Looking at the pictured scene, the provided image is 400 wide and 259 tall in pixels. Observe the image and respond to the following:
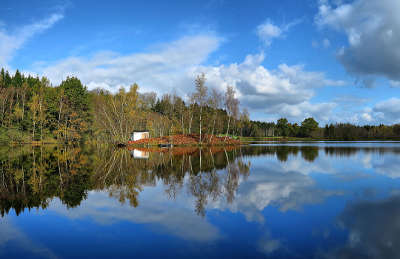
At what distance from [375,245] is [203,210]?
14.3ft

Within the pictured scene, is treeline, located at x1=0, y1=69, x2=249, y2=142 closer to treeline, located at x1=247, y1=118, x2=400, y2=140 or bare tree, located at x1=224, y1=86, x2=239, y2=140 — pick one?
bare tree, located at x1=224, y1=86, x2=239, y2=140

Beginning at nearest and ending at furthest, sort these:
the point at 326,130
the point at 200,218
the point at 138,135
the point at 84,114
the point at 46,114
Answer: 1. the point at 200,218
2. the point at 138,135
3. the point at 46,114
4. the point at 84,114
5. the point at 326,130

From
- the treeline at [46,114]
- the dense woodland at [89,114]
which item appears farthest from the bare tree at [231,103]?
the treeline at [46,114]

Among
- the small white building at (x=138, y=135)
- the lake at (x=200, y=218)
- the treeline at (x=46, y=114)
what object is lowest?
the lake at (x=200, y=218)

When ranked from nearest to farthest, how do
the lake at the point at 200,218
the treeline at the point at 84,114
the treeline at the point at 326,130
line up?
the lake at the point at 200,218, the treeline at the point at 84,114, the treeline at the point at 326,130

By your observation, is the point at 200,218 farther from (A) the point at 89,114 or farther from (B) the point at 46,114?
(A) the point at 89,114

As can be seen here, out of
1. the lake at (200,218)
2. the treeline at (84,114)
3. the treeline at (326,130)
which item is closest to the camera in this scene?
the lake at (200,218)

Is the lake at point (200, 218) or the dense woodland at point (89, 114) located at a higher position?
the dense woodland at point (89, 114)

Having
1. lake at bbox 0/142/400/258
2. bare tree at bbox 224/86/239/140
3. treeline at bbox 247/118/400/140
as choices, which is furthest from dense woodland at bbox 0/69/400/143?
treeline at bbox 247/118/400/140

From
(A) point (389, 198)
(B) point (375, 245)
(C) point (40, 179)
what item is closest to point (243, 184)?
(A) point (389, 198)

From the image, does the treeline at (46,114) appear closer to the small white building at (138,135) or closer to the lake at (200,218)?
the small white building at (138,135)

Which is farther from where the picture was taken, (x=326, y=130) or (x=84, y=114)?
(x=326, y=130)

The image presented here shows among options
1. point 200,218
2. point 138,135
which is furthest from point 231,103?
point 200,218

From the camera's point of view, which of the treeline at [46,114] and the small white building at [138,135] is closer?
the small white building at [138,135]
